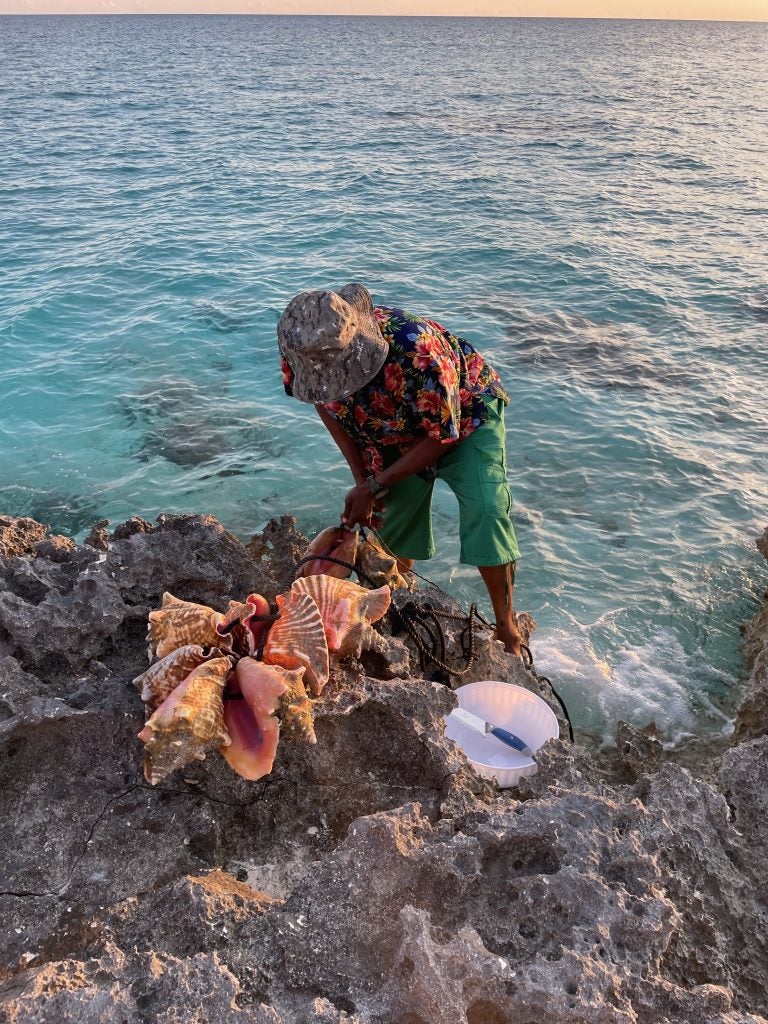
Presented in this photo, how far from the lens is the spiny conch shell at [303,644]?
2270 mm

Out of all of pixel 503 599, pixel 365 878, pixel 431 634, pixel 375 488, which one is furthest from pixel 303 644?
pixel 503 599

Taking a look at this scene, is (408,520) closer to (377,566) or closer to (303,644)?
(377,566)

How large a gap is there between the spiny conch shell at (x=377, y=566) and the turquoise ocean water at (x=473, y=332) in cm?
146

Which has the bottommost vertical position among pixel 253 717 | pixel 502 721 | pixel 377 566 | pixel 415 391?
pixel 502 721

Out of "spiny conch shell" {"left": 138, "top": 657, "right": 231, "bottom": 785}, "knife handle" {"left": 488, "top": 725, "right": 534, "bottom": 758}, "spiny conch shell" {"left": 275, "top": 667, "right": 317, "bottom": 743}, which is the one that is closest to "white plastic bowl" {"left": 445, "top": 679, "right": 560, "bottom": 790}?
"knife handle" {"left": 488, "top": 725, "right": 534, "bottom": 758}

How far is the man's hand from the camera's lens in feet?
11.1

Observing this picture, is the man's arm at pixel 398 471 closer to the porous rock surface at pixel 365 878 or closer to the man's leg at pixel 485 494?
the man's leg at pixel 485 494

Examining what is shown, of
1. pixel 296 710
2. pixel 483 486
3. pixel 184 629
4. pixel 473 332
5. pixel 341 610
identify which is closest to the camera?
pixel 296 710

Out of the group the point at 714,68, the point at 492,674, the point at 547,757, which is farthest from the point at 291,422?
the point at 714,68

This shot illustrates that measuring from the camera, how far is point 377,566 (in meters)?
3.32

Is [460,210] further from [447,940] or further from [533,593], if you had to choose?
[447,940]

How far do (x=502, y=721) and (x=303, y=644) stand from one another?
1122mm

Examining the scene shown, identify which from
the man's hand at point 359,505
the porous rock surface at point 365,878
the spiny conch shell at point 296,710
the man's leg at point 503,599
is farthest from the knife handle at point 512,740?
the man's hand at point 359,505

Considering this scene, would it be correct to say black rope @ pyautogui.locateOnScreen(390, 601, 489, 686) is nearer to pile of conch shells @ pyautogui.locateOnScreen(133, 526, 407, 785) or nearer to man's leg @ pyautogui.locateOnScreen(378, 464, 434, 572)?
pile of conch shells @ pyautogui.locateOnScreen(133, 526, 407, 785)
